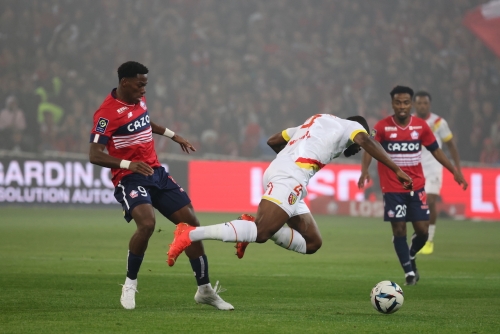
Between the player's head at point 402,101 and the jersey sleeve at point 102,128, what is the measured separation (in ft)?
13.3

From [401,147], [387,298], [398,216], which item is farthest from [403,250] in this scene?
[387,298]

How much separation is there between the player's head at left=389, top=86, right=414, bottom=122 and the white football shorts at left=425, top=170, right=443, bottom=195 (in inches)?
154

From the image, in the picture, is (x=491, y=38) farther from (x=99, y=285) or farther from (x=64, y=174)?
(x=99, y=285)

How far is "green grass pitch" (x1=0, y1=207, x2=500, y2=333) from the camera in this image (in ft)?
21.4

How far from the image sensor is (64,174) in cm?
2256

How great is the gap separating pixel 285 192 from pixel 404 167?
3654mm

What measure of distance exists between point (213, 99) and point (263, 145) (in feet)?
8.10

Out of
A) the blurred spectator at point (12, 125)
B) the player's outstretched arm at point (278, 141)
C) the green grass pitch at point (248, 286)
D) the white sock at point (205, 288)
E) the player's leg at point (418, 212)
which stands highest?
the blurred spectator at point (12, 125)

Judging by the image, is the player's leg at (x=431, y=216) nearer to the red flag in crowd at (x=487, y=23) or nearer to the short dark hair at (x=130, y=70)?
the short dark hair at (x=130, y=70)

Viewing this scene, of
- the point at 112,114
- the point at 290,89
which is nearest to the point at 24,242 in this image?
the point at 112,114

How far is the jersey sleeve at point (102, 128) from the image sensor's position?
758 centimetres

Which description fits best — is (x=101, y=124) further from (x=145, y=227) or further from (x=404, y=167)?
(x=404, y=167)

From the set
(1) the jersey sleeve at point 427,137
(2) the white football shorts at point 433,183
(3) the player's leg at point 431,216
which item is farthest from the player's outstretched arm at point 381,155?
(2) the white football shorts at point 433,183

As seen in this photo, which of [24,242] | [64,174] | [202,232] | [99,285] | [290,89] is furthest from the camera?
[290,89]
